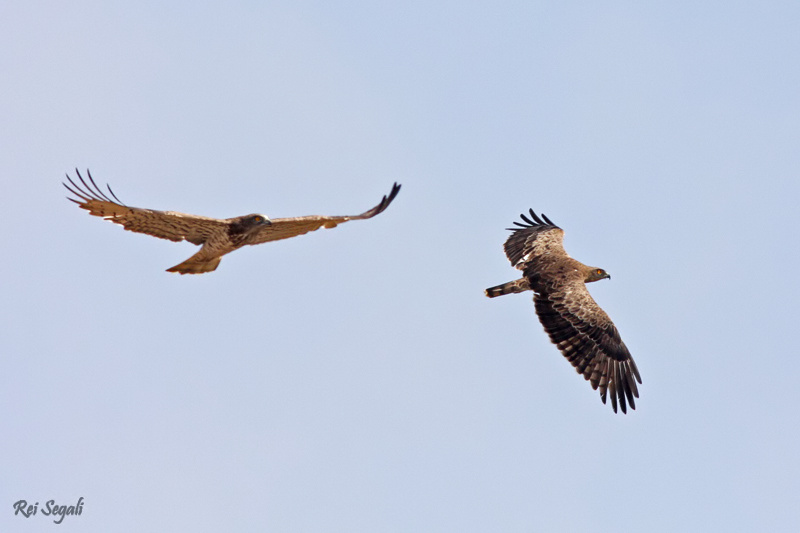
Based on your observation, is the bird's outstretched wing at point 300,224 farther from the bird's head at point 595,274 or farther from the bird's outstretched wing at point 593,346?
the bird's head at point 595,274

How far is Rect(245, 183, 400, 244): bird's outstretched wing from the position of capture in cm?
1694

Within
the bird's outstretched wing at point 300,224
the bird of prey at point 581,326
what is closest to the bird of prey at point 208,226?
the bird's outstretched wing at point 300,224

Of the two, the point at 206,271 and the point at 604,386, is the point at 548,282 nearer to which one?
the point at 604,386

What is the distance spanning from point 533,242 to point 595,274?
74.6 inches

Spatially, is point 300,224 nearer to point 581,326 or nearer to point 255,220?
point 255,220

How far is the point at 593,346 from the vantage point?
1739 centimetres

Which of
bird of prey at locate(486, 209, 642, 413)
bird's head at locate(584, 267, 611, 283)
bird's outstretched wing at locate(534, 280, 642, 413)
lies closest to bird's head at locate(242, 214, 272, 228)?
bird of prey at locate(486, 209, 642, 413)

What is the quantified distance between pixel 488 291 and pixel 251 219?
4.86 metres

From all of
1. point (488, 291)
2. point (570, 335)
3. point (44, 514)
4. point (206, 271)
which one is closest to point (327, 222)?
point (206, 271)

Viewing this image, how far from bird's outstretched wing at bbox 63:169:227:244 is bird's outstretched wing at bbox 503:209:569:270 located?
6.44 meters

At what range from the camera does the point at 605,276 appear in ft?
63.0

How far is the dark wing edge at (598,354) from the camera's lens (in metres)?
17.2

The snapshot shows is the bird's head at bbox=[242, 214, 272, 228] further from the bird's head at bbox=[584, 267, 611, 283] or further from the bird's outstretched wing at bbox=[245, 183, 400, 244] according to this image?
the bird's head at bbox=[584, 267, 611, 283]

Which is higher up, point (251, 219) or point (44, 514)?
point (251, 219)
